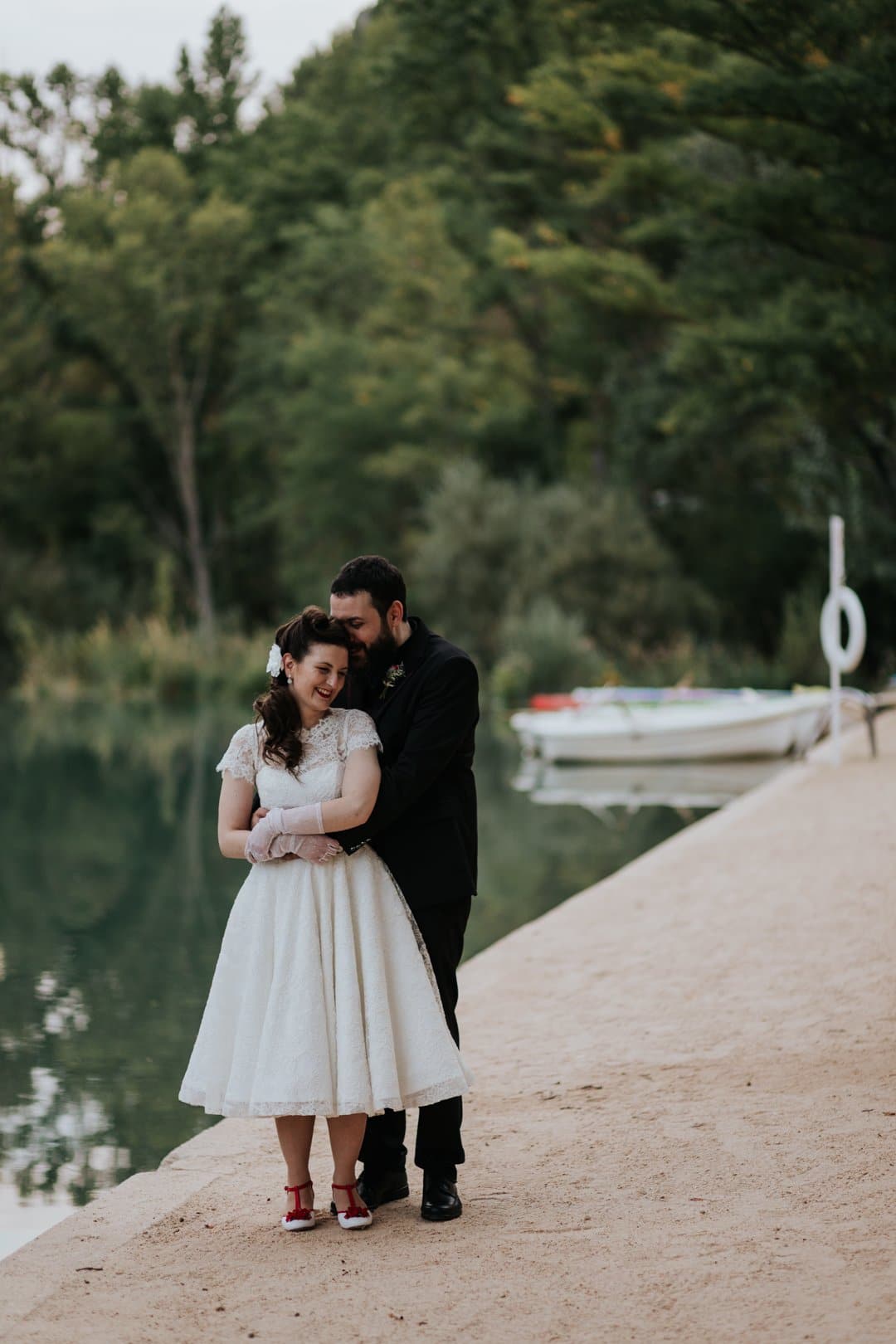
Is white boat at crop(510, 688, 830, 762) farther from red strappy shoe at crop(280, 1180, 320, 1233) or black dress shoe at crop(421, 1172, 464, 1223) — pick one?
red strappy shoe at crop(280, 1180, 320, 1233)

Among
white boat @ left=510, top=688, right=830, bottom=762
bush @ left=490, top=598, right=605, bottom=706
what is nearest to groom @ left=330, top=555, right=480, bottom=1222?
white boat @ left=510, top=688, right=830, bottom=762

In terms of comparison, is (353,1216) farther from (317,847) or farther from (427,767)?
(427,767)

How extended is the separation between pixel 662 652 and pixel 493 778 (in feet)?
35.8

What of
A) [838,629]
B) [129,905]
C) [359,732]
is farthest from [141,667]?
[359,732]

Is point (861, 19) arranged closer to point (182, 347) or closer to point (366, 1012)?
point (366, 1012)

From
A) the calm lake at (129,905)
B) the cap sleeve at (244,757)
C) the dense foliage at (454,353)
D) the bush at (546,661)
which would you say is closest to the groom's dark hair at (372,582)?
the cap sleeve at (244,757)

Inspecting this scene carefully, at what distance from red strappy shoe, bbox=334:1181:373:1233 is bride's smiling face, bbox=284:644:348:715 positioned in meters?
1.19

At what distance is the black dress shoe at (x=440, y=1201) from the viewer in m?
4.40

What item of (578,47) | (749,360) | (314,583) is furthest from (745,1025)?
(314,583)

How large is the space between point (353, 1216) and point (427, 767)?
1.12 meters

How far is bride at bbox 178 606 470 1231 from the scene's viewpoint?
165 inches

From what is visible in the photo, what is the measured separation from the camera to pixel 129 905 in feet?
37.4

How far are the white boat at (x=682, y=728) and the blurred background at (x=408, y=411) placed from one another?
0.84m

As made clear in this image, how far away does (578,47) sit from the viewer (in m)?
34.1
